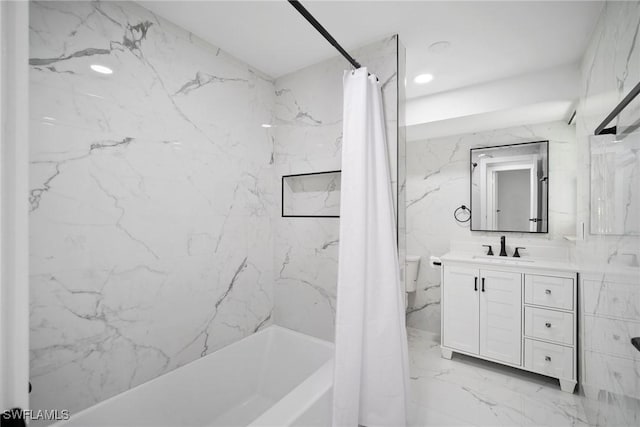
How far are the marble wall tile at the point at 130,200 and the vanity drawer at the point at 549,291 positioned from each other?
209 centimetres

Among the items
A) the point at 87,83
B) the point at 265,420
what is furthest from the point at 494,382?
the point at 87,83

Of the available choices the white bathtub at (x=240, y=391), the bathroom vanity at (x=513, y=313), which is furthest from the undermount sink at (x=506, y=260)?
the white bathtub at (x=240, y=391)

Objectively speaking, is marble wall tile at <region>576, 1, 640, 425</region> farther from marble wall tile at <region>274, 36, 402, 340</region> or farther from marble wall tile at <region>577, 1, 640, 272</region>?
marble wall tile at <region>274, 36, 402, 340</region>

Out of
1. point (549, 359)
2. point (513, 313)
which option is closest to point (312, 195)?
point (513, 313)

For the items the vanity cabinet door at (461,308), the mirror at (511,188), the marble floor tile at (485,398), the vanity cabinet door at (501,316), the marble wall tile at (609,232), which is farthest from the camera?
the mirror at (511,188)

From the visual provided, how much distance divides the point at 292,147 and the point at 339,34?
809mm

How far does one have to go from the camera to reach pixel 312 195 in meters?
2.19

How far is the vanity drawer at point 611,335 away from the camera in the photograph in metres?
1.00

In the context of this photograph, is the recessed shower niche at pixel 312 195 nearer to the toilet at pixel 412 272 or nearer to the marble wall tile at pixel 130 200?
the marble wall tile at pixel 130 200

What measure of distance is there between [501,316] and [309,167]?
6.26 feet

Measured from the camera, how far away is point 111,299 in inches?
54.9

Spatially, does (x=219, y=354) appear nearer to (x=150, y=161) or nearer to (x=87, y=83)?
(x=150, y=161)

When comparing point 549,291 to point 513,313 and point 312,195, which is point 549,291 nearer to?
point 513,313

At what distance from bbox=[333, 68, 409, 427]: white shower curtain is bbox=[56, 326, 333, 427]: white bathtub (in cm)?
20
